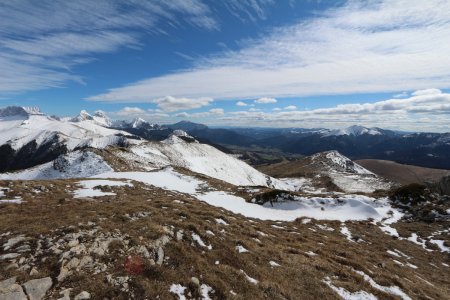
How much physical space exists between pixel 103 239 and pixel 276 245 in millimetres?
11220

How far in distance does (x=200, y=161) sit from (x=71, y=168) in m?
73.4

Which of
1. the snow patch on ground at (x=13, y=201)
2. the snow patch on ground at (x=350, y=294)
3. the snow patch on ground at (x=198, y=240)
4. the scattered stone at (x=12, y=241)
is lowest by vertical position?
the snow patch on ground at (x=350, y=294)

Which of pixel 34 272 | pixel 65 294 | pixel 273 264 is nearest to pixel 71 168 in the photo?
pixel 34 272

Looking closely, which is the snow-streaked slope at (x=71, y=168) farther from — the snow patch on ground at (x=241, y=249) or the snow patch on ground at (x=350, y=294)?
the snow patch on ground at (x=350, y=294)

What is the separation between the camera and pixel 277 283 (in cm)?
1449

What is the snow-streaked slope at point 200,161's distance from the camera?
401 ft

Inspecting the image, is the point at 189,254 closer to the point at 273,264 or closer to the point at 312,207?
the point at 273,264

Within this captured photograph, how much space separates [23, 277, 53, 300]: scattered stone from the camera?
10.9 metres

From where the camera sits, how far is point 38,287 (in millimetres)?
11234

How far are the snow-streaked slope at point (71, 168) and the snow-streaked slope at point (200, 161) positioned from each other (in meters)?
29.5

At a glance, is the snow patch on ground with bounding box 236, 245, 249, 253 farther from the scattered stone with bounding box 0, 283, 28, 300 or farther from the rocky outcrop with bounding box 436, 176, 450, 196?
the rocky outcrop with bounding box 436, 176, 450, 196

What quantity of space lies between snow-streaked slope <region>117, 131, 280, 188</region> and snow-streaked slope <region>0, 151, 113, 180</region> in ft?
96.7

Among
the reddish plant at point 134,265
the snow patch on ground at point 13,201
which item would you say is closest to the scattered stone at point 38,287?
the reddish plant at point 134,265

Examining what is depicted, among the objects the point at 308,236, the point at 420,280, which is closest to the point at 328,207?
the point at 308,236
